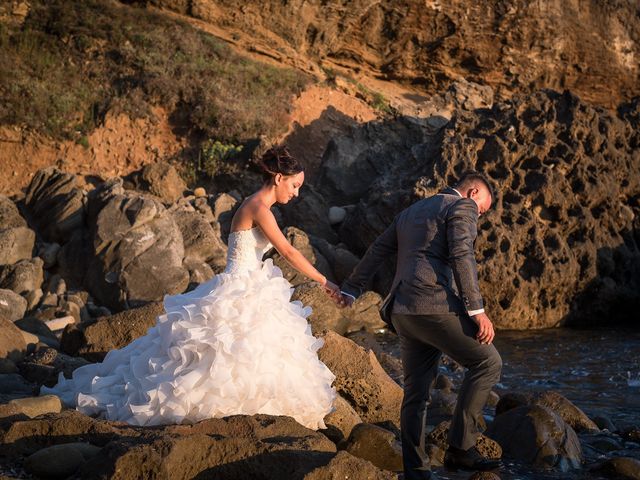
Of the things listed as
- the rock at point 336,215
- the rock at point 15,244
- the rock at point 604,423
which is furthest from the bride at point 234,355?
the rock at point 336,215

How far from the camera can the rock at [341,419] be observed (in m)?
6.02

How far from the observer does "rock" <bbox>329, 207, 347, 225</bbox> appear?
1648cm

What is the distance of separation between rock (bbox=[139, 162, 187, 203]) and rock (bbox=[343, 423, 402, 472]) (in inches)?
477

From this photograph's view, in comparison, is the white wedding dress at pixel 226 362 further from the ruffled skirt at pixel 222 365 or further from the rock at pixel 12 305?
the rock at pixel 12 305

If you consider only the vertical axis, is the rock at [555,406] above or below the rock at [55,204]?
above

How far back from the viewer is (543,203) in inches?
542

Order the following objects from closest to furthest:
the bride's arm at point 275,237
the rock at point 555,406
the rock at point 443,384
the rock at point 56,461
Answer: the rock at point 56,461
the bride's arm at point 275,237
the rock at point 555,406
the rock at point 443,384

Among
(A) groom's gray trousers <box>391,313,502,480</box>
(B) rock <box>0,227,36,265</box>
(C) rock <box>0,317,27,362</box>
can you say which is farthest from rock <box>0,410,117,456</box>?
(B) rock <box>0,227,36,265</box>

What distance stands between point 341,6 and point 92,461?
25.0m

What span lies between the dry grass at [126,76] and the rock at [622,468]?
16585 millimetres

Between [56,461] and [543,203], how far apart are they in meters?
11.0

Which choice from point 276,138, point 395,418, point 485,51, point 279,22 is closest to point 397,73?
point 485,51

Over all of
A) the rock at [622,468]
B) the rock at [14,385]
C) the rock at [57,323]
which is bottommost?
the rock at [57,323]

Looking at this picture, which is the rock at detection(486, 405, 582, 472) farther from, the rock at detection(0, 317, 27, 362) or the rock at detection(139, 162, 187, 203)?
the rock at detection(139, 162, 187, 203)
